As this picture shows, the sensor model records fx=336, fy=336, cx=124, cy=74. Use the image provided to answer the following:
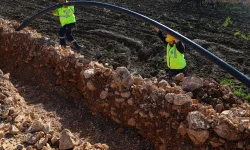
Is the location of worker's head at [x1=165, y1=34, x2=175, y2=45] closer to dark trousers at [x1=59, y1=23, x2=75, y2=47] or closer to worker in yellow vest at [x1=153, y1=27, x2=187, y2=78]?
worker in yellow vest at [x1=153, y1=27, x2=187, y2=78]

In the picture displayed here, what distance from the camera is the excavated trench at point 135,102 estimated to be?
4.48m

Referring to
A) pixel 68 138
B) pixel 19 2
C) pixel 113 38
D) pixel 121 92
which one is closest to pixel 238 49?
pixel 113 38

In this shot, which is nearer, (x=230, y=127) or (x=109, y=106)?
(x=230, y=127)

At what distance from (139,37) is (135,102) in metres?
4.96

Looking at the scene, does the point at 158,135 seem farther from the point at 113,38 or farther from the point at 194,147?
the point at 113,38

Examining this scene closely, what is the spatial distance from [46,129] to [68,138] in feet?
1.46

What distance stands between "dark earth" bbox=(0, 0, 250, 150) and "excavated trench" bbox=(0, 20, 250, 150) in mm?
37

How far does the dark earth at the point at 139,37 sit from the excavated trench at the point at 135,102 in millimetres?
37

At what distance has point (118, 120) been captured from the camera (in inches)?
219

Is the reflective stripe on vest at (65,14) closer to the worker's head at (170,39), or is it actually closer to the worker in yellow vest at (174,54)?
the worker in yellow vest at (174,54)

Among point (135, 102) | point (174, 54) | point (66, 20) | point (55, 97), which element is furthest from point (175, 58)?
point (66, 20)

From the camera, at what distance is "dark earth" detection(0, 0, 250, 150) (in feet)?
19.4

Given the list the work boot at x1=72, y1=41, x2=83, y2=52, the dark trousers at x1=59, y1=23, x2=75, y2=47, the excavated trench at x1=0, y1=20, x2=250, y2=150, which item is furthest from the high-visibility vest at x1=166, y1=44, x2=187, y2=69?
the dark trousers at x1=59, y1=23, x2=75, y2=47

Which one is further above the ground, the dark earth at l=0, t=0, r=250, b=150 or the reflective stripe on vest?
the reflective stripe on vest
